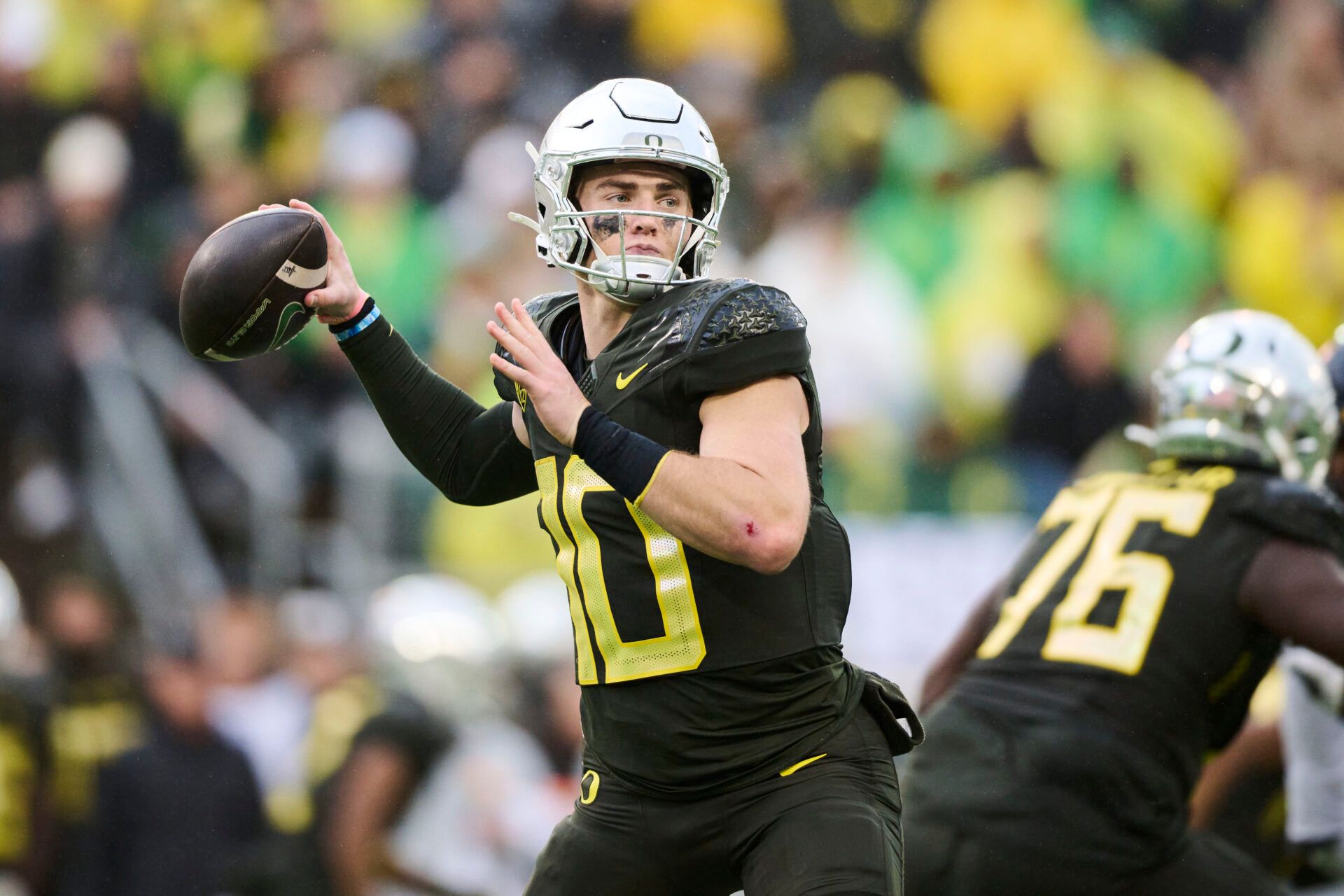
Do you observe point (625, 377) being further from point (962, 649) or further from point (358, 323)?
point (962, 649)

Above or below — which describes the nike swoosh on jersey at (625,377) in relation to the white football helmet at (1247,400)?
above

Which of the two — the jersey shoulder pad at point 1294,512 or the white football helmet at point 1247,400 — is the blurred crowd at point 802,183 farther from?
the jersey shoulder pad at point 1294,512

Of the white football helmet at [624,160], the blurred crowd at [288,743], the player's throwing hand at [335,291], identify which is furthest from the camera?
the blurred crowd at [288,743]

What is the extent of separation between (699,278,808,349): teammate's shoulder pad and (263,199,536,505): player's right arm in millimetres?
655

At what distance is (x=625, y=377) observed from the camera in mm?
2672

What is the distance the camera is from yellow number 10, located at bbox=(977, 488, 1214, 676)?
3518mm

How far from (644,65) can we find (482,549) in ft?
8.57

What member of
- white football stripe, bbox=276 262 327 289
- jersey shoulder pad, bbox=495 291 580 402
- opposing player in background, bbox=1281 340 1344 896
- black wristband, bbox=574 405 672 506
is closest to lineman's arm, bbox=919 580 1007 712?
opposing player in background, bbox=1281 340 1344 896

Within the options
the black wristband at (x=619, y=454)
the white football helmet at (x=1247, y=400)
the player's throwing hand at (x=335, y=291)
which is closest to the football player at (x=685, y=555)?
the black wristband at (x=619, y=454)

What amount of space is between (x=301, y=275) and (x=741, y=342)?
0.94m

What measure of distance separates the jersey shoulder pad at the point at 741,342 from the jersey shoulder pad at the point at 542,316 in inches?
17.1

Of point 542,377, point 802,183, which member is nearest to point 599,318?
point 542,377

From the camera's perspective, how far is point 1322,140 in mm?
8297

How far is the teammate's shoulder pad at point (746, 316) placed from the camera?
2.58 meters
